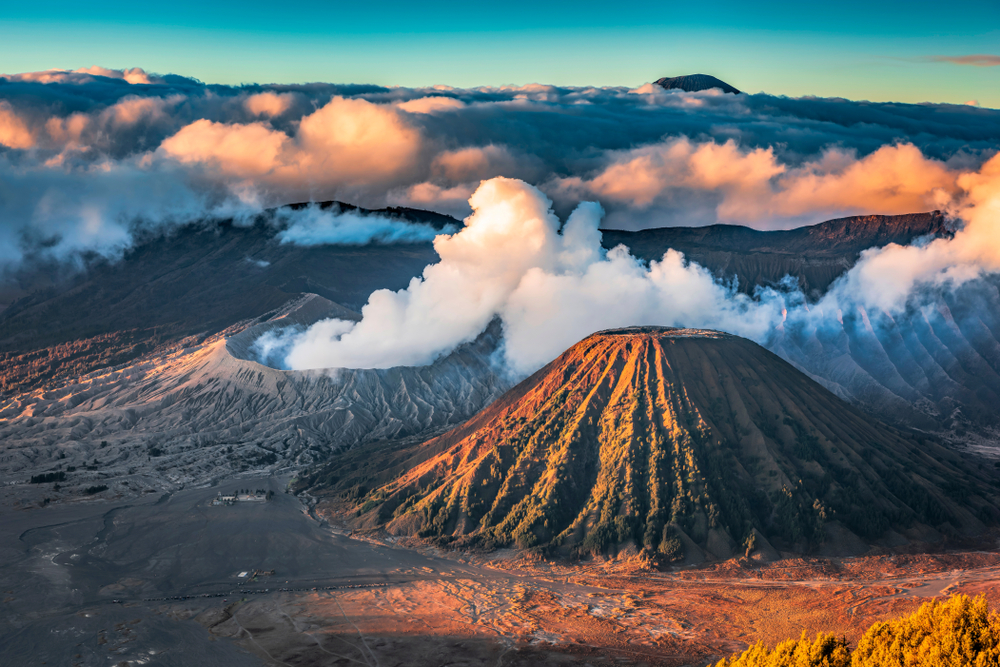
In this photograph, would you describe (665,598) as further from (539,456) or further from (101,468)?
(101,468)

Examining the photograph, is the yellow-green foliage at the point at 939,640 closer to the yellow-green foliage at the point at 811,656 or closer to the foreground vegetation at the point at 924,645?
the foreground vegetation at the point at 924,645

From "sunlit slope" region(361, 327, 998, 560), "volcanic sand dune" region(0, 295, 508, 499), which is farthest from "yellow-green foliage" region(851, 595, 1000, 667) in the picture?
"volcanic sand dune" region(0, 295, 508, 499)

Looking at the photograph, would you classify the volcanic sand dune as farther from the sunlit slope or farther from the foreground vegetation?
the foreground vegetation

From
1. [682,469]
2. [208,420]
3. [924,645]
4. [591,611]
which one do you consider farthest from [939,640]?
[208,420]

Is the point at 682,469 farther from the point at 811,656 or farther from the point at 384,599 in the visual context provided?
the point at 811,656

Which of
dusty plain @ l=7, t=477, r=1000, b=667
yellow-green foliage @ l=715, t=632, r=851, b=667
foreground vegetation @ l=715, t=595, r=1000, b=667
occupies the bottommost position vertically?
dusty plain @ l=7, t=477, r=1000, b=667

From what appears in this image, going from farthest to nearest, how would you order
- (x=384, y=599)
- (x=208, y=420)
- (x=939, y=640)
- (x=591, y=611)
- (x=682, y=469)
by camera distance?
(x=208, y=420) → (x=682, y=469) → (x=384, y=599) → (x=591, y=611) → (x=939, y=640)

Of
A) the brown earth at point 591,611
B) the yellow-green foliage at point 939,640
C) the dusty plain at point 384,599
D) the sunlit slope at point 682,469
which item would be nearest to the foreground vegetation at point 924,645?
the yellow-green foliage at point 939,640

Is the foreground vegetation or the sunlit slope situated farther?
the sunlit slope
